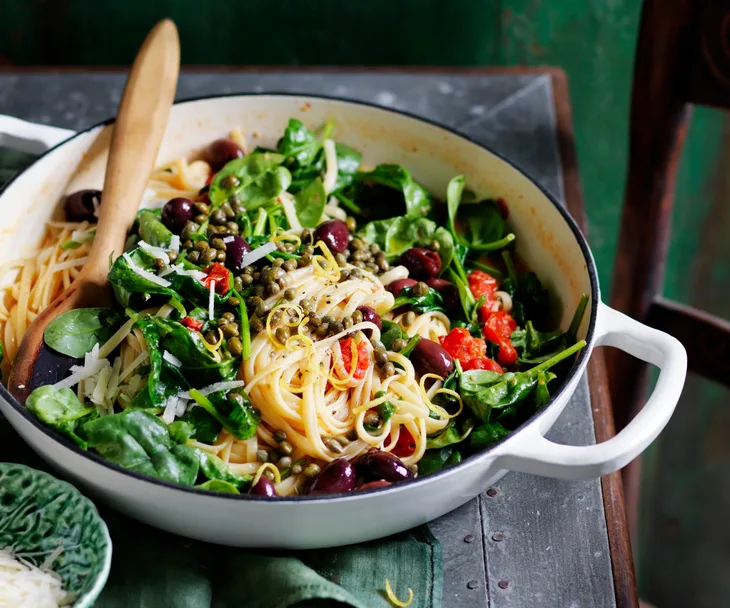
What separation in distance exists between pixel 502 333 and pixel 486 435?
1.33ft

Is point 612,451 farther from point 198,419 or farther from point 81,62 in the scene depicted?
point 81,62

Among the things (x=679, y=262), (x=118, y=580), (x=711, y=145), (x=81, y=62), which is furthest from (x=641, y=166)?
(x=81, y=62)

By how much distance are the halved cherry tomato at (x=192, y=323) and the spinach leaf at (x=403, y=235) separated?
25.7 inches

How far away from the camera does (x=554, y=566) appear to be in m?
1.99

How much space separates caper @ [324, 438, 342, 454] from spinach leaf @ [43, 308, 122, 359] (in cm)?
63

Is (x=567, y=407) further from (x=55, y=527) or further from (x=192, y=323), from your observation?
(x=55, y=527)

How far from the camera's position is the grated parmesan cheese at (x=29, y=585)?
1.66 metres

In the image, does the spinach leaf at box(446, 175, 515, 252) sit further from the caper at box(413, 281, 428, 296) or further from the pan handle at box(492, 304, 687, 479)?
the pan handle at box(492, 304, 687, 479)

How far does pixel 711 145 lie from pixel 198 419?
3.56 metres

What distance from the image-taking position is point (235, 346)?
206 cm

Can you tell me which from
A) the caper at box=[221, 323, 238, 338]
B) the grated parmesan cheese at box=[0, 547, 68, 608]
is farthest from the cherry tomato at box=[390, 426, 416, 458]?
the grated parmesan cheese at box=[0, 547, 68, 608]

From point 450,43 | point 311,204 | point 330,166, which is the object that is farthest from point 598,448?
point 450,43

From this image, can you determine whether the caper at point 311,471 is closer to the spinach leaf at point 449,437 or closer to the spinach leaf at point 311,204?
the spinach leaf at point 449,437

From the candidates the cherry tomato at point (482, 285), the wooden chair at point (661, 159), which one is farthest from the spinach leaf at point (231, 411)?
the wooden chair at point (661, 159)
